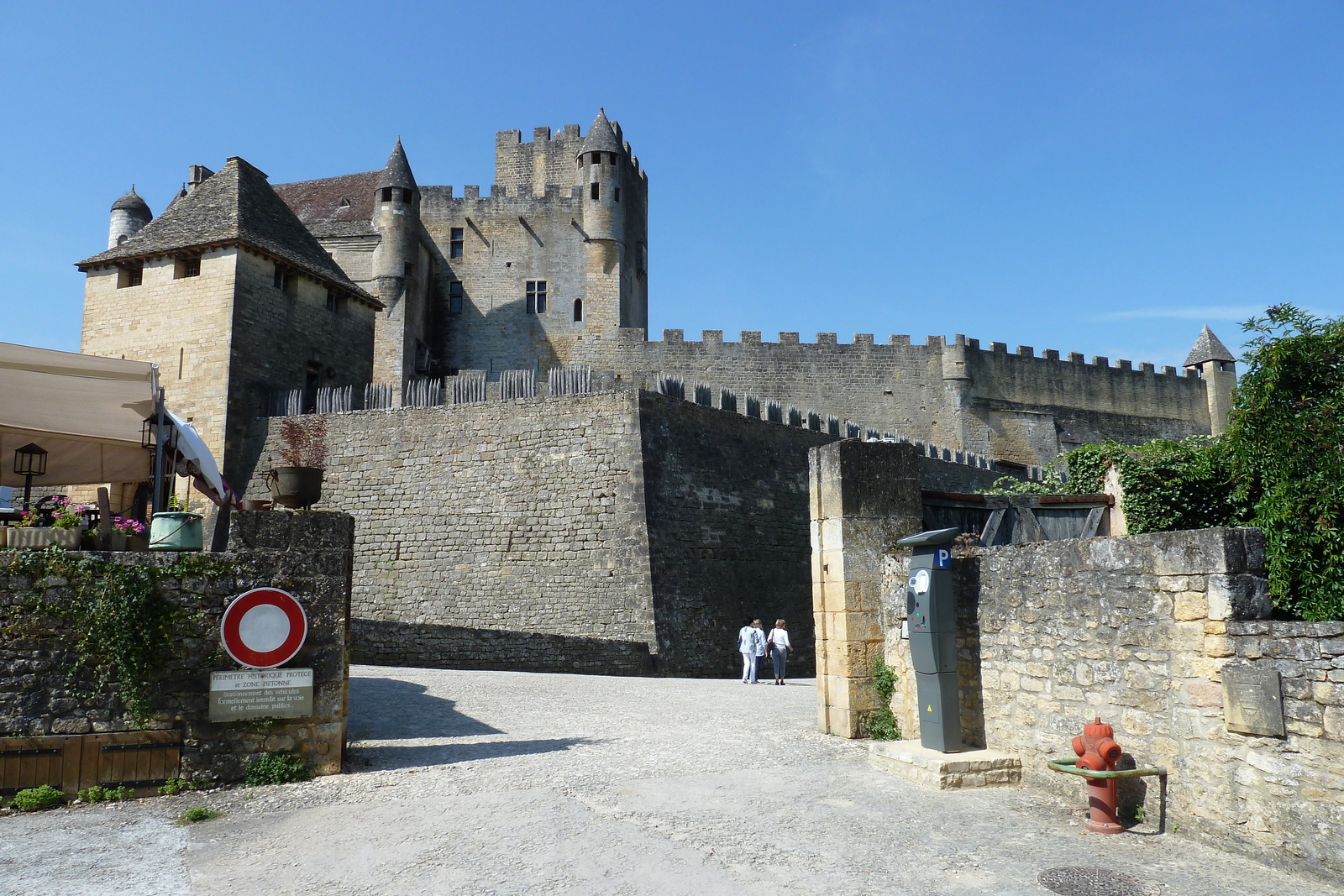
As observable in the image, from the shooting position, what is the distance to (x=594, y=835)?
18.4 ft

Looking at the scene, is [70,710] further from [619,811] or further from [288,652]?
[619,811]

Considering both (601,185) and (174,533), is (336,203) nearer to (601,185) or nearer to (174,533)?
(601,185)

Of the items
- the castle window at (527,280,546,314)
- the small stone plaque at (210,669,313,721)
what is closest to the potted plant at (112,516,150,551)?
the small stone plaque at (210,669,313,721)

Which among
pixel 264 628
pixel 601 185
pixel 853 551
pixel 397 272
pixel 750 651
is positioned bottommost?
pixel 750 651

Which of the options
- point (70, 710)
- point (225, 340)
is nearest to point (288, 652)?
point (70, 710)

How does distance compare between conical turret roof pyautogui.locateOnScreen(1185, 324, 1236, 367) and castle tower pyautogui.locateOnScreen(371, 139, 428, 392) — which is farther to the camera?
conical turret roof pyautogui.locateOnScreen(1185, 324, 1236, 367)

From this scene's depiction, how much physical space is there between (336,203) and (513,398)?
64.4ft

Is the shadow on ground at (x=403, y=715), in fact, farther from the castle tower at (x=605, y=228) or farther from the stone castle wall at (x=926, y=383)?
the castle tower at (x=605, y=228)

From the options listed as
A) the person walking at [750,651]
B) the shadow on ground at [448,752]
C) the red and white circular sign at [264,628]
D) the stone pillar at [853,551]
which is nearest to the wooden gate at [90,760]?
the red and white circular sign at [264,628]

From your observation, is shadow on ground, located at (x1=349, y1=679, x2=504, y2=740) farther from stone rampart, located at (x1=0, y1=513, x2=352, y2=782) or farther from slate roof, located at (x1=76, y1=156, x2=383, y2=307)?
slate roof, located at (x1=76, y1=156, x2=383, y2=307)

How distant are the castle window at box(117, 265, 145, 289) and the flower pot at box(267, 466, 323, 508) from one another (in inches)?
674

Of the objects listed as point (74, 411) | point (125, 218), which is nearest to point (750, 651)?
point (74, 411)

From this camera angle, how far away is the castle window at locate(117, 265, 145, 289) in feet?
71.8

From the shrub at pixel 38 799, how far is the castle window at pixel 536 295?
28.6 metres
